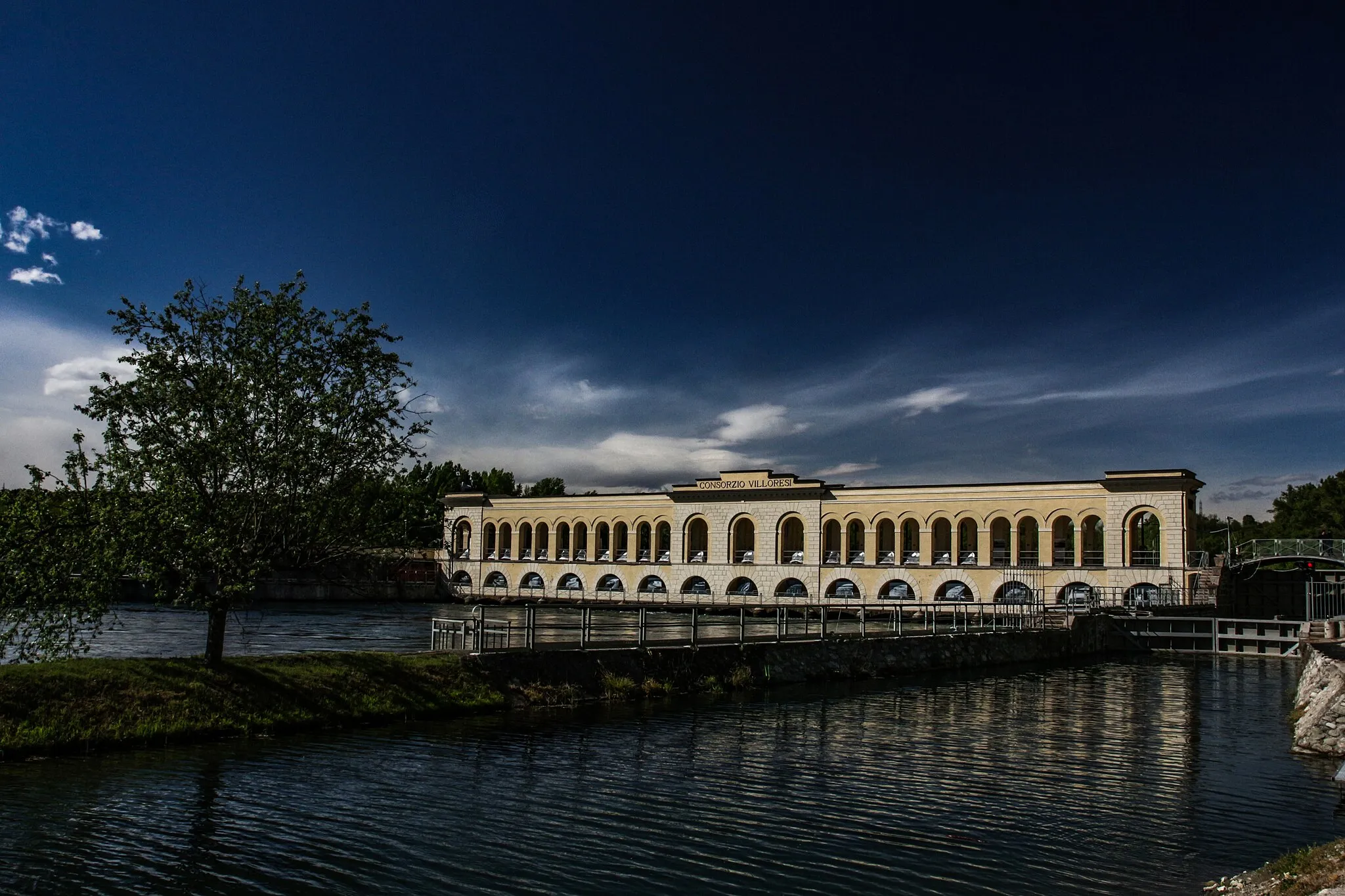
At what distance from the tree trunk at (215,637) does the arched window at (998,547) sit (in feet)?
162

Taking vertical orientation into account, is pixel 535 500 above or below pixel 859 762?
above

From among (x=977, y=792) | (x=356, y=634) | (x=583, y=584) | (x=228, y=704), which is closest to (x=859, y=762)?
Result: (x=977, y=792)

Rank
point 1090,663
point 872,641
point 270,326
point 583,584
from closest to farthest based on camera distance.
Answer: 1. point 270,326
2. point 872,641
3. point 1090,663
4. point 583,584

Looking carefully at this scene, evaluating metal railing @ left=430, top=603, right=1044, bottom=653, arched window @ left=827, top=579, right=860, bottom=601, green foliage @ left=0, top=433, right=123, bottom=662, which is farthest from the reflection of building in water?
green foliage @ left=0, top=433, right=123, bottom=662

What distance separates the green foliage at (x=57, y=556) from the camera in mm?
14281

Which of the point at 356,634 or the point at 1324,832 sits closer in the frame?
the point at 1324,832

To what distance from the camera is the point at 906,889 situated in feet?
29.2

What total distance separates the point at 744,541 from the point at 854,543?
39.5ft

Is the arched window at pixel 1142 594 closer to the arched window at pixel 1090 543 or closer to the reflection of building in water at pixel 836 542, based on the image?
the reflection of building in water at pixel 836 542

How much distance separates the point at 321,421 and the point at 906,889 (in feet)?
41.4

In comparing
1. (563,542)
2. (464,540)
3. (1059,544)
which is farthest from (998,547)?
(464,540)

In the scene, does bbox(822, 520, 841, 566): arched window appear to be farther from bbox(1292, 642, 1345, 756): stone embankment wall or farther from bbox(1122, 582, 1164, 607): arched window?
bbox(1292, 642, 1345, 756): stone embankment wall

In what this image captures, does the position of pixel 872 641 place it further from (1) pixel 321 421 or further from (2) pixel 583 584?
(2) pixel 583 584

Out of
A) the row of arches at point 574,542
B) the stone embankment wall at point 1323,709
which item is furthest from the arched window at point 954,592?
the stone embankment wall at point 1323,709
